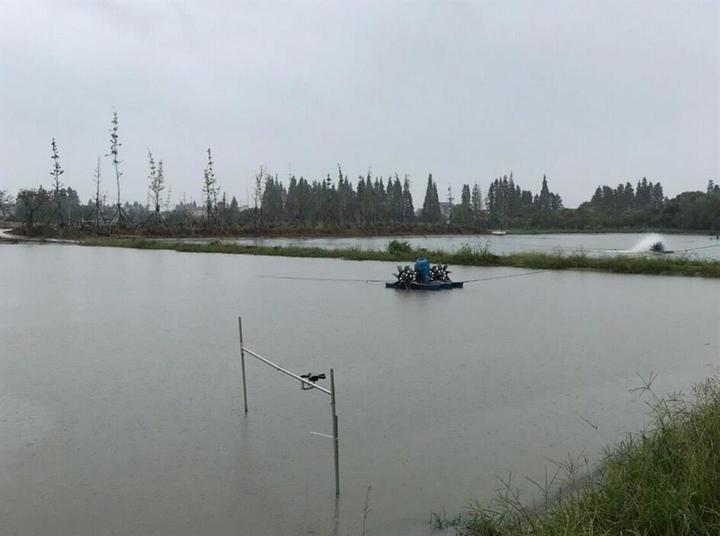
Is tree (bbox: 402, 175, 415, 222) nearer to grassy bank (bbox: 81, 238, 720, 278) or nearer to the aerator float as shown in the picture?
grassy bank (bbox: 81, 238, 720, 278)

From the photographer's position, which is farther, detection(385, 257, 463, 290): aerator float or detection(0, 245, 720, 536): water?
detection(385, 257, 463, 290): aerator float

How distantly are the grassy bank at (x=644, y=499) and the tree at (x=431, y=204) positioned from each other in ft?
201

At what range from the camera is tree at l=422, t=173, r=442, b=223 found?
64.0 metres

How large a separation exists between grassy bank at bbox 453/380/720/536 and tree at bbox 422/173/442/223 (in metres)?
61.3

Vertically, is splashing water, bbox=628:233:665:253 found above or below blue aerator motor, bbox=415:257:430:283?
below

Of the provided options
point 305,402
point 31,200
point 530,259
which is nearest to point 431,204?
point 31,200

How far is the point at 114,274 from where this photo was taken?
1277 cm

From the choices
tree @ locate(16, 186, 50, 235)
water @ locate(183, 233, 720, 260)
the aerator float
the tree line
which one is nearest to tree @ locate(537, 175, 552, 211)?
the tree line

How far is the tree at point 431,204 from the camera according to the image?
6397 cm

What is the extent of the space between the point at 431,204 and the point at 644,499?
62.9m

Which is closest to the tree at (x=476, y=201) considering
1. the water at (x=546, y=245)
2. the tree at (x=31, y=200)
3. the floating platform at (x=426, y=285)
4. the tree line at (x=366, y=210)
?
the tree line at (x=366, y=210)

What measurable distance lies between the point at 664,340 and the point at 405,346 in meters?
2.61

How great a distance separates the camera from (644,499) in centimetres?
209

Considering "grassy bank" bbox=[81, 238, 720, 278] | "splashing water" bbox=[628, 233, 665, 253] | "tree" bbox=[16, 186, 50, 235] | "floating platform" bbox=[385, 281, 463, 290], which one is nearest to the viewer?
"floating platform" bbox=[385, 281, 463, 290]
